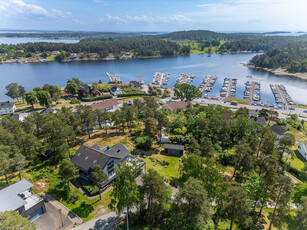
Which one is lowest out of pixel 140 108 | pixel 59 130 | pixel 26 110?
pixel 26 110

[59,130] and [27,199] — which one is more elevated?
[59,130]

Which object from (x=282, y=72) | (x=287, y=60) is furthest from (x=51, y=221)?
(x=287, y=60)

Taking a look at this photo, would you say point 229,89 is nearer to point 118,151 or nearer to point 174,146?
point 174,146

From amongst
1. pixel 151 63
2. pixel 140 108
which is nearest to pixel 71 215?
pixel 140 108

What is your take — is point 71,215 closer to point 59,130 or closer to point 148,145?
point 59,130

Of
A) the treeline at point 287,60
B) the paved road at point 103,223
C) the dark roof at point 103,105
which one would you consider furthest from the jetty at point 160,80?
the paved road at point 103,223

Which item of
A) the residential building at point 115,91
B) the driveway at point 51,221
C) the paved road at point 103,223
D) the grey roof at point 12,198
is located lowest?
the residential building at point 115,91

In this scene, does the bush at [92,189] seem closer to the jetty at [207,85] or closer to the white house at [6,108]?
the white house at [6,108]
